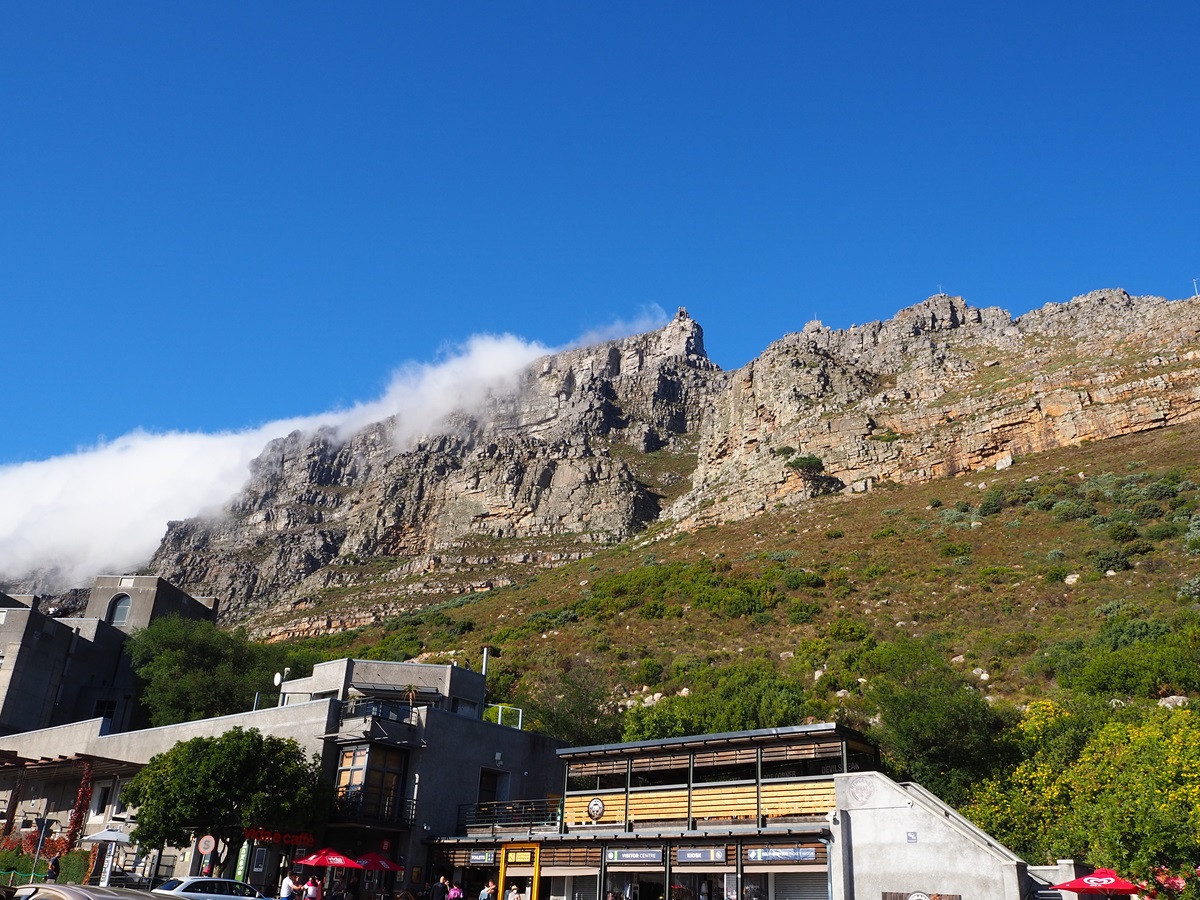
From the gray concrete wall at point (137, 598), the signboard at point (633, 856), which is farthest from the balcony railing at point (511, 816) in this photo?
the gray concrete wall at point (137, 598)

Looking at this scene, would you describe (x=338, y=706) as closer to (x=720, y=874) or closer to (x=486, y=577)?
(x=720, y=874)

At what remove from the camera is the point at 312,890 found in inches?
891

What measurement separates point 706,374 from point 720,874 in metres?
157

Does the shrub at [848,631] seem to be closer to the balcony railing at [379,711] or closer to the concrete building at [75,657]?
the balcony railing at [379,711]

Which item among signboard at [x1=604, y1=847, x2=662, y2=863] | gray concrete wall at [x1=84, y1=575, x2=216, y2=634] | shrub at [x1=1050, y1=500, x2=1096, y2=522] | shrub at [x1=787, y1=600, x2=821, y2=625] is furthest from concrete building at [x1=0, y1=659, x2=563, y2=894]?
shrub at [x1=1050, y1=500, x2=1096, y2=522]

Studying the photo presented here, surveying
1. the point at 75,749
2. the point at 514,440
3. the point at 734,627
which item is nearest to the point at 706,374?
the point at 514,440

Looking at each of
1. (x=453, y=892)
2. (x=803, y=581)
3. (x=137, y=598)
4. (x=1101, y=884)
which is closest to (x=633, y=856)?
(x=453, y=892)

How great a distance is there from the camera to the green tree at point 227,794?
2552 cm

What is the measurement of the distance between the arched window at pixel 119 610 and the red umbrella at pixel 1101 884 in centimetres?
5665

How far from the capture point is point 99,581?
61188mm

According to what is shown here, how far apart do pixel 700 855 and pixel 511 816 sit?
26.9 ft

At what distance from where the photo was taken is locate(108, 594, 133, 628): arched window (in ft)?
191

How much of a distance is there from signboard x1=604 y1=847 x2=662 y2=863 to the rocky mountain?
6370 cm

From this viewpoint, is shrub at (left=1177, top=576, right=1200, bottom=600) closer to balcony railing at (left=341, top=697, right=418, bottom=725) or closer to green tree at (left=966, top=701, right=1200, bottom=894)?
green tree at (left=966, top=701, right=1200, bottom=894)
